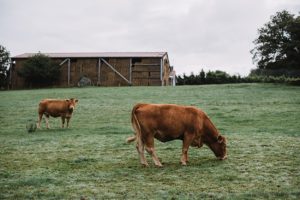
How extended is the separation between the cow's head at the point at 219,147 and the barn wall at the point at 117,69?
43925mm

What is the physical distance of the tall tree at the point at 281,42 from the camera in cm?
5009

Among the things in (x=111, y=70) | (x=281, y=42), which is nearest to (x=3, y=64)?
(x=111, y=70)

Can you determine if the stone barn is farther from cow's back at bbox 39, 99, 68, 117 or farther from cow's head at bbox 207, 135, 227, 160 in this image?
cow's head at bbox 207, 135, 227, 160

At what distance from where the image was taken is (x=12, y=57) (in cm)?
5766

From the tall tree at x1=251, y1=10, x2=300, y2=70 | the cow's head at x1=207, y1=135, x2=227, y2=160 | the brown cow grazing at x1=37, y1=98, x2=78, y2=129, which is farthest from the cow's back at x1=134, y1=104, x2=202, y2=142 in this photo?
the tall tree at x1=251, y1=10, x2=300, y2=70

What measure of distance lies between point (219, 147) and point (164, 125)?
1.75 meters

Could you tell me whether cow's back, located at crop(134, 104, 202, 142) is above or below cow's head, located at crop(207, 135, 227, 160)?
above

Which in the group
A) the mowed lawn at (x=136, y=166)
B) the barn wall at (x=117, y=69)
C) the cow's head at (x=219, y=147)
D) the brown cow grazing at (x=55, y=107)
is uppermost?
the barn wall at (x=117, y=69)

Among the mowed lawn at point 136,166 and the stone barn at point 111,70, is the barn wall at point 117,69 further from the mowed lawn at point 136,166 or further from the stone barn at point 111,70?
the mowed lawn at point 136,166

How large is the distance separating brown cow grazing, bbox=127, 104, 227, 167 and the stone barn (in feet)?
146

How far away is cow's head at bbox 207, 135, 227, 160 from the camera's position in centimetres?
1003

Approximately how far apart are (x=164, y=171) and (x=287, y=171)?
2592 millimetres

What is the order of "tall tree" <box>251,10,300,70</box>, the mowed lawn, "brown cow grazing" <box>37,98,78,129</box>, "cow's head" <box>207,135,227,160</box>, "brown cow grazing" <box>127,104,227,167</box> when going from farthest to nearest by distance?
"tall tree" <box>251,10,300,70</box> → "brown cow grazing" <box>37,98,78,129</box> → "cow's head" <box>207,135,227,160</box> → "brown cow grazing" <box>127,104,227,167</box> → the mowed lawn

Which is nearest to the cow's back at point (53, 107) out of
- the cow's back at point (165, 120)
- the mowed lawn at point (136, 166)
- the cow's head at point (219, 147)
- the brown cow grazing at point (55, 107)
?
the brown cow grazing at point (55, 107)
